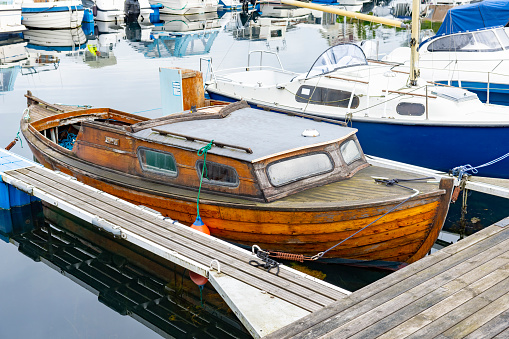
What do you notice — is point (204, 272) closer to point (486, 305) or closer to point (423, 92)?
point (486, 305)

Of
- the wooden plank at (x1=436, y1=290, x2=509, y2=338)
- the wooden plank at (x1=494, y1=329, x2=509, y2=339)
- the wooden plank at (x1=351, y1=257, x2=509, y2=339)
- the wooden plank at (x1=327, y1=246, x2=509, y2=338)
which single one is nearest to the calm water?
the wooden plank at (x1=327, y1=246, x2=509, y2=338)

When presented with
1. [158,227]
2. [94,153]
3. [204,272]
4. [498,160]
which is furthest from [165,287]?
[498,160]

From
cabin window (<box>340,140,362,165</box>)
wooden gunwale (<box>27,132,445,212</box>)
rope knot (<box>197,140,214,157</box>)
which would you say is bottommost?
wooden gunwale (<box>27,132,445,212</box>)

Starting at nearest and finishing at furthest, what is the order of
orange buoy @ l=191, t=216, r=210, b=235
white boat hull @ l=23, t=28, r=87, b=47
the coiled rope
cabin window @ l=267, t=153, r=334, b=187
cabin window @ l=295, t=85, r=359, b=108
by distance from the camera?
1. cabin window @ l=267, t=153, r=334, b=187
2. orange buoy @ l=191, t=216, r=210, b=235
3. the coiled rope
4. cabin window @ l=295, t=85, r=359, b=108
5. white boat hull @ l=23, t=28, r=87, b=47

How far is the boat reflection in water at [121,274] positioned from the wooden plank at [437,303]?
120 inches

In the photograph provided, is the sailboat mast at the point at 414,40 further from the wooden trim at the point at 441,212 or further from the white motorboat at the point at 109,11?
the white motorboat at the point at 109,11

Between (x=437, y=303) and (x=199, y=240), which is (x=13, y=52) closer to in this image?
(x=199, y=240)

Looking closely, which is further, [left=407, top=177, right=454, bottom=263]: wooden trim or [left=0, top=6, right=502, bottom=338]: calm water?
[left=407, top=177, right=454, bottom=263]: wooden trim

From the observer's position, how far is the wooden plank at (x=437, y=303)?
587 cm

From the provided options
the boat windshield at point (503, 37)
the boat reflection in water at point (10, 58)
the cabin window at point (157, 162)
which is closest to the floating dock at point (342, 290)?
the cabin window at point (157, 162)

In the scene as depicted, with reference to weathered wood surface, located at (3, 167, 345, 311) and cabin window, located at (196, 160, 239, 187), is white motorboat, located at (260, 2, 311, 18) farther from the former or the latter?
cabin window, located at (196, 160, 239, 187)

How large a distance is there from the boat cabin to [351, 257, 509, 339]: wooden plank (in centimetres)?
346

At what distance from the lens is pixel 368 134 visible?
14117 millimetres

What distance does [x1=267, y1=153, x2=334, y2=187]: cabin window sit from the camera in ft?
31.6
